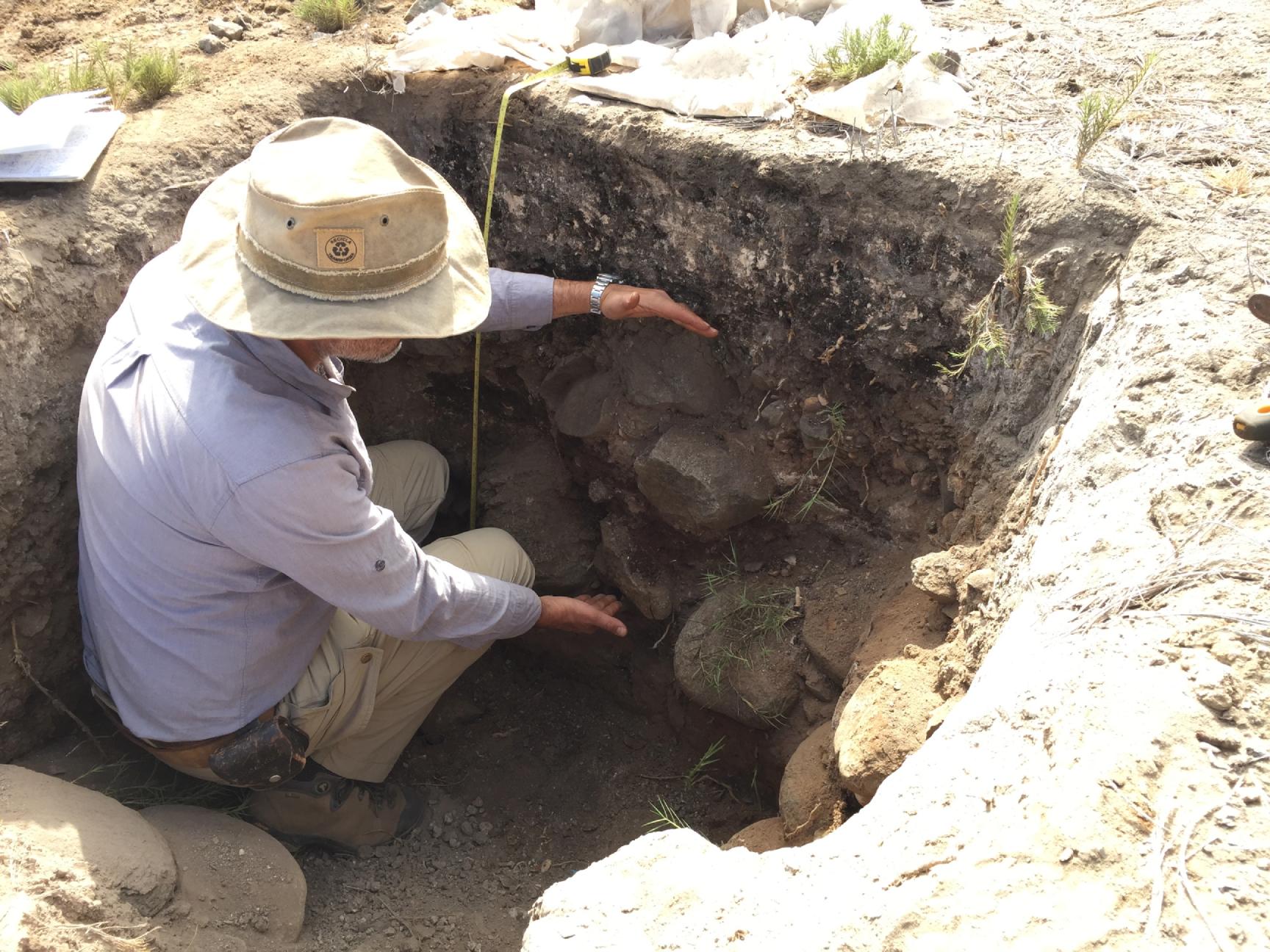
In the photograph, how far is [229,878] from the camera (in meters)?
2.23

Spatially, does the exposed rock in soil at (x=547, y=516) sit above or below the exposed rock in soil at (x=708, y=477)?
below

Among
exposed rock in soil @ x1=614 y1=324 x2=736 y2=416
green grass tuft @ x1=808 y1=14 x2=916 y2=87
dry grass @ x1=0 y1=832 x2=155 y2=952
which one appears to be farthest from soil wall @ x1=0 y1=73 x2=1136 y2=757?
dry grass @ x1=0 y1=832 x2=155 y2=952

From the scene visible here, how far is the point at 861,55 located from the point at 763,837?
1.97 m

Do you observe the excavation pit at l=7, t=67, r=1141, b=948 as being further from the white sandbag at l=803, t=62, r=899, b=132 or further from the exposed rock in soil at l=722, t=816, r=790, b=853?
the white sandbag at l=803, t=62, r=899, b=132

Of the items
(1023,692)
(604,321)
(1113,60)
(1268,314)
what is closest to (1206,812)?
(1023,692)

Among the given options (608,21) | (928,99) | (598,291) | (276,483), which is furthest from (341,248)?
(608,21)

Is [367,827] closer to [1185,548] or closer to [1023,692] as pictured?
[1023,692]

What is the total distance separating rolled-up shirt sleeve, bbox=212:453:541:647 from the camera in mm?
1920

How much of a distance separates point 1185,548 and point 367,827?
2178mm

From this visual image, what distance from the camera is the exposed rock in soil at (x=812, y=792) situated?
84.5 inches

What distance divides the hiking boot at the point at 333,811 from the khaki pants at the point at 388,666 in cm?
5

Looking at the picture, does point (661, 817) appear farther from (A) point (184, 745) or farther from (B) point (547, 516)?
(A) point (184, 745)

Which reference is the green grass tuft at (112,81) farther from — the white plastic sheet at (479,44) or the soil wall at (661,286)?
the white plastic sheet at (479,44)

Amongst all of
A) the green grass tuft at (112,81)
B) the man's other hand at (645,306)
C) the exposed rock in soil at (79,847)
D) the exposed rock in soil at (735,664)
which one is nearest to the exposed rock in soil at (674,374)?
the man's other hand at (645,306)
